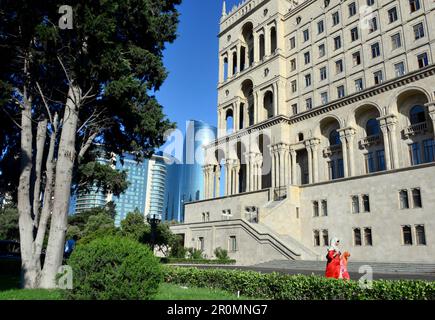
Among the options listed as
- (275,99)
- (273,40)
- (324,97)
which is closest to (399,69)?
(324,97)

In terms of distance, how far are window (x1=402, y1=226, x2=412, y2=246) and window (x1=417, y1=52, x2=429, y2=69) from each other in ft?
45.8

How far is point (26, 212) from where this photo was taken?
14758mm

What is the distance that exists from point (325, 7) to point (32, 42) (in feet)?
111

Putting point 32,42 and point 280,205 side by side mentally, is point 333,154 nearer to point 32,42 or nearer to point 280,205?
point 280,205

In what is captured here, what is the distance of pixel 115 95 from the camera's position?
15727 mm

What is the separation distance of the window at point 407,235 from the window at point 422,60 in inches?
549

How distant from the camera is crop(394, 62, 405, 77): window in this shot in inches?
1222

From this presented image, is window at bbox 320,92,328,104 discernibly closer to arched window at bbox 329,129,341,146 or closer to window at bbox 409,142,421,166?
arched window at bbox 329,129,341,146

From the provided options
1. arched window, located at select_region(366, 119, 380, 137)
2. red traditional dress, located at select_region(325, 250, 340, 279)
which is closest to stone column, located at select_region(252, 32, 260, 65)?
arched window, located at select_region(366, 119, 380, 137)

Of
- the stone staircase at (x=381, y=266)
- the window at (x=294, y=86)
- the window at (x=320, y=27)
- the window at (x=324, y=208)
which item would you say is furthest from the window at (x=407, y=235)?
the window at (x=320, y=27)

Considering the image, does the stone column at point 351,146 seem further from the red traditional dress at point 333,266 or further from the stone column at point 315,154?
the red traditional dress at point 333,266

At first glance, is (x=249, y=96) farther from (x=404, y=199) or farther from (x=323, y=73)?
(x=404, y=199)
